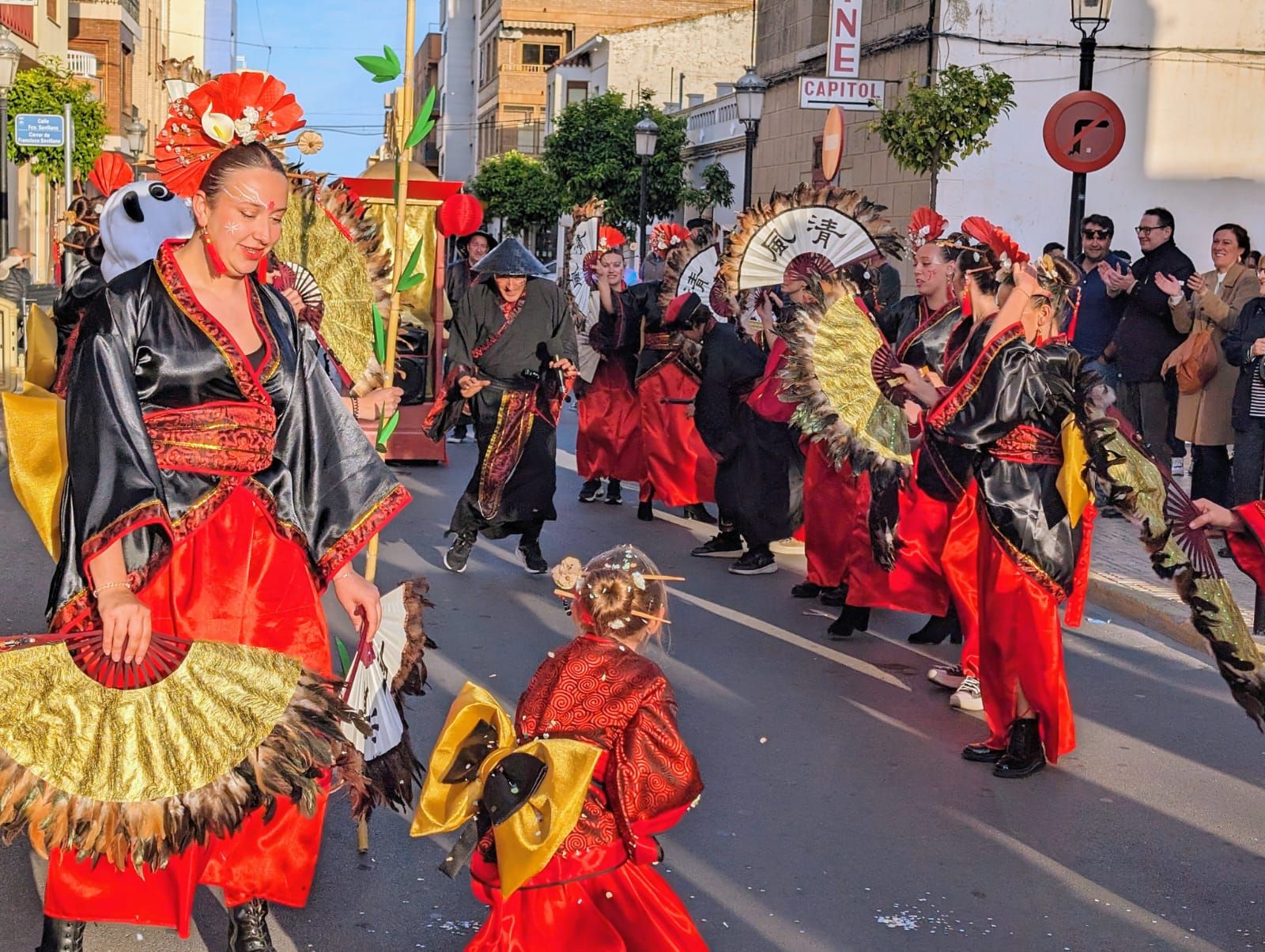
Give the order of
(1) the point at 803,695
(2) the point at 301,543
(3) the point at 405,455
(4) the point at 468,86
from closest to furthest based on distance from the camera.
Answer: (2) the point at 301,543, (1) the point at 803,695, (3) the point at 405,455, (4) the point at 468,86

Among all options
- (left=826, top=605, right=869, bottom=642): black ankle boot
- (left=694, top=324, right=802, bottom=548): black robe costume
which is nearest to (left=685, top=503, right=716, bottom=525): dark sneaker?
(left=694, top=324, right=802, bottom=548): black robe costume

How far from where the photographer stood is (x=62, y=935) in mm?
3906

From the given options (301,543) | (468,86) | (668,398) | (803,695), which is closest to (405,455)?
(668,398)

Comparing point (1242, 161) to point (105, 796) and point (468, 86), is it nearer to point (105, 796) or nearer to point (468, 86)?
point (105, 796)

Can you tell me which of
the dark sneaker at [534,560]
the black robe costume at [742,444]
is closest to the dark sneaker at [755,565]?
the black robe costume at [742,444]

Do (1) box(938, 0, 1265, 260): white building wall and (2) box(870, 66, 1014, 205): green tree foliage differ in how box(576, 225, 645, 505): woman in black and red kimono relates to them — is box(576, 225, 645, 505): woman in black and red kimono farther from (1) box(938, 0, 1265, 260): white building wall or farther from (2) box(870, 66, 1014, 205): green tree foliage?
(1) box(938, 0, 1265, 260): white building wall

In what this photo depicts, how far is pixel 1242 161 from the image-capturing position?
22.9m

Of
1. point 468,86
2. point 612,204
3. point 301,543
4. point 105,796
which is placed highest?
point 468,86

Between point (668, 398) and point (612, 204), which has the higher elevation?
point (612, 204)

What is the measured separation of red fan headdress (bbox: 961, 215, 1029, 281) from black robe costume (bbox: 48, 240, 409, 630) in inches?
115

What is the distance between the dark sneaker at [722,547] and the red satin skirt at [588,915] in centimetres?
694

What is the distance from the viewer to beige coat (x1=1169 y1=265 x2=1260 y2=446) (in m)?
10.8

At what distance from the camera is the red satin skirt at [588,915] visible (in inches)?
147

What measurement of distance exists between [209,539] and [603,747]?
107 centimetres
